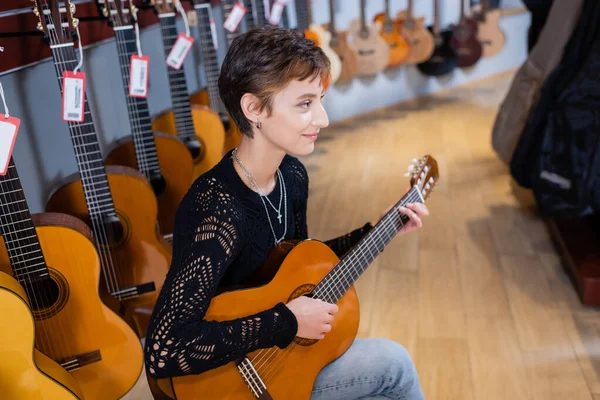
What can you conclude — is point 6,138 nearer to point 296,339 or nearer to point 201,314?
point 201,314

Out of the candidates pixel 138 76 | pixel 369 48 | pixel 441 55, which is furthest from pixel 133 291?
pixel 441 55

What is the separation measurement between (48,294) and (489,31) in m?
4.10

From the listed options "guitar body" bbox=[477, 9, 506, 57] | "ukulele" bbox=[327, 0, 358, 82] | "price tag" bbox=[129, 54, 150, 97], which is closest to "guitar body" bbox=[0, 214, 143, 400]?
"price tag" bbox=[129, 54, 150, 97]

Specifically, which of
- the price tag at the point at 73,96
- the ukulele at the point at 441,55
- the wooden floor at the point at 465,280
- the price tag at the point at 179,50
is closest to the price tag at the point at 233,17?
the price tag at the point at 179,50

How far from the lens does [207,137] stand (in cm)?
254

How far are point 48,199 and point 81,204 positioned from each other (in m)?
0.12

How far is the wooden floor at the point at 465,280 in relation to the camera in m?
1.95

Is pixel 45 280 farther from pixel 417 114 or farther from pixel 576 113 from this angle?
pixel 417 114

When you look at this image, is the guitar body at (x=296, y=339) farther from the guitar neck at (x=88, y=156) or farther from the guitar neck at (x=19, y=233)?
the guitar neck at (x=88, y=156)

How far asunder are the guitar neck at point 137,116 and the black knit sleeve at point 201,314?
1036 millimetres

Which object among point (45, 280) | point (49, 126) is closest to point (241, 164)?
point (45, 280)

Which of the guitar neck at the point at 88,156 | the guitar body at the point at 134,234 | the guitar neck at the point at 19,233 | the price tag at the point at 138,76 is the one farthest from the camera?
the price tag at the point at 138,76

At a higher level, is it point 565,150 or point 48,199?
point 48,199

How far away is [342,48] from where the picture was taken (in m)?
4.20
